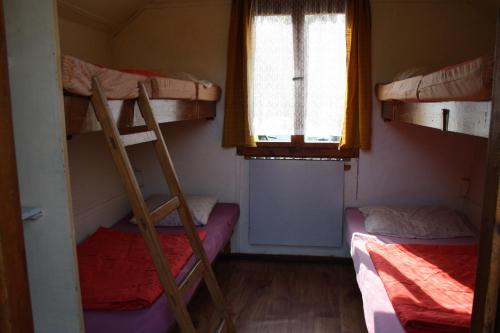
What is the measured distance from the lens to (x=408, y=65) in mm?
3752

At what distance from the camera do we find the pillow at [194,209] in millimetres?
3491

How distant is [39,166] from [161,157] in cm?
121

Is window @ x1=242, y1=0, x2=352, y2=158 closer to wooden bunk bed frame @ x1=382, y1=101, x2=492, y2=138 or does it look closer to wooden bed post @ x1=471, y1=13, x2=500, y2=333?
wooden bunk bed frame @ x1=382, y1=101, x2=492, y2=138

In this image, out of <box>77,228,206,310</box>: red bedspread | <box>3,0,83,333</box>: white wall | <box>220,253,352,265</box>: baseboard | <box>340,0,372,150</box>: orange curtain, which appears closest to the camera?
<box>3,0,83,333</box>: white wall

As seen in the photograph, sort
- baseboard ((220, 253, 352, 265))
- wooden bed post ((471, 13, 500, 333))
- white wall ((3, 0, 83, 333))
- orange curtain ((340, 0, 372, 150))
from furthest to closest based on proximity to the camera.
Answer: baseboard ((220, 253, 352, 265))
orange curtain ((340, 0, 372, 150))
white wall ((3, 0, 83, 333))
wooden bed post ((471, 13, 500, 333))

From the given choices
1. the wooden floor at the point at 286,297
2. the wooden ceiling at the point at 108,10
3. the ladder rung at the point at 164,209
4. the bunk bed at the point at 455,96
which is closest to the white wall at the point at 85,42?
the wooden ceiling at the point at 108,10

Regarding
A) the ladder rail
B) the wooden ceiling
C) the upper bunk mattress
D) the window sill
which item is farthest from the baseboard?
the wooden ceiling

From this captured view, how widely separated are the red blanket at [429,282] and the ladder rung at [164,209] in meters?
1.20

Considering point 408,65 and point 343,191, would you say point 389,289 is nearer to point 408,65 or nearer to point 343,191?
point 343,191

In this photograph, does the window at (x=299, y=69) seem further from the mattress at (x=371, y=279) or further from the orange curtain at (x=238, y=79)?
the mattress at (x=371, y=279)

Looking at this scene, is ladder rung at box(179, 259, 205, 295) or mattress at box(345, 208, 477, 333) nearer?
mattress at box(345, 208, 477, 333)

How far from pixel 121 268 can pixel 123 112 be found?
955 mm

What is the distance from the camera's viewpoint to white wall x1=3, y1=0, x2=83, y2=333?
1170 mm

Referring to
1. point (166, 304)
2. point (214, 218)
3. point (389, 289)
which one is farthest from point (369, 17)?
point (166, 304)
